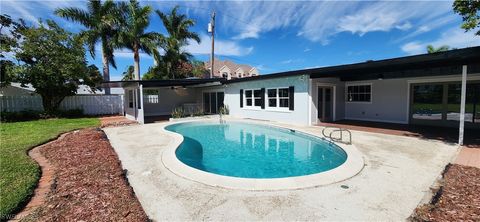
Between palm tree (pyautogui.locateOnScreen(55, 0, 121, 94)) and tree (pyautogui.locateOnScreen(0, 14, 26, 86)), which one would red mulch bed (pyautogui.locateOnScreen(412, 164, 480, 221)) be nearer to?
tree (pyautogui.locateOnScreen(0, 14, 26, 86))

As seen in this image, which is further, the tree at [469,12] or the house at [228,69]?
the house at [228,69]

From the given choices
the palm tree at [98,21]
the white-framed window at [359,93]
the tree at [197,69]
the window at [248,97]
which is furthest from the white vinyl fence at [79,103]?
the white-framed window at [359,93]

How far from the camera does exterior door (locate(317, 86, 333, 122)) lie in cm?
1270

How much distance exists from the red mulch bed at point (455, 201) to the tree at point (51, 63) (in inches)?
727

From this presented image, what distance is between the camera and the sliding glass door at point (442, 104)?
31.4 ft

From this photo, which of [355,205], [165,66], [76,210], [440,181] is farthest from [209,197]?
[165,66]

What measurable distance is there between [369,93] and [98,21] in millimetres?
21389

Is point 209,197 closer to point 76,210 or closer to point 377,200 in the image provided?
point 76,210

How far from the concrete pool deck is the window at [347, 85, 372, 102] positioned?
25.7 ft

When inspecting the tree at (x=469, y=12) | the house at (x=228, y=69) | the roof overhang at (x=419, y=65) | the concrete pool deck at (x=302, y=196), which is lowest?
the concrete pool deck at (x=302, y=196)

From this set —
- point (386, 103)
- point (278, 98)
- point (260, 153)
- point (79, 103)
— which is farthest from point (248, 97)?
point (79, 103)

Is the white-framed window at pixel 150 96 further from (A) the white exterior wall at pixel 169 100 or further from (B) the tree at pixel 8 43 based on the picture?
(B) the tree at pixel 8 43

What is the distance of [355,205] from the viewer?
10.9 ft

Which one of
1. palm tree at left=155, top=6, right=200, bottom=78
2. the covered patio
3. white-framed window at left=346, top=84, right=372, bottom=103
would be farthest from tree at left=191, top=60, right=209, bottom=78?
white-framed window at left=346, top=84, right=372, bottom=103
